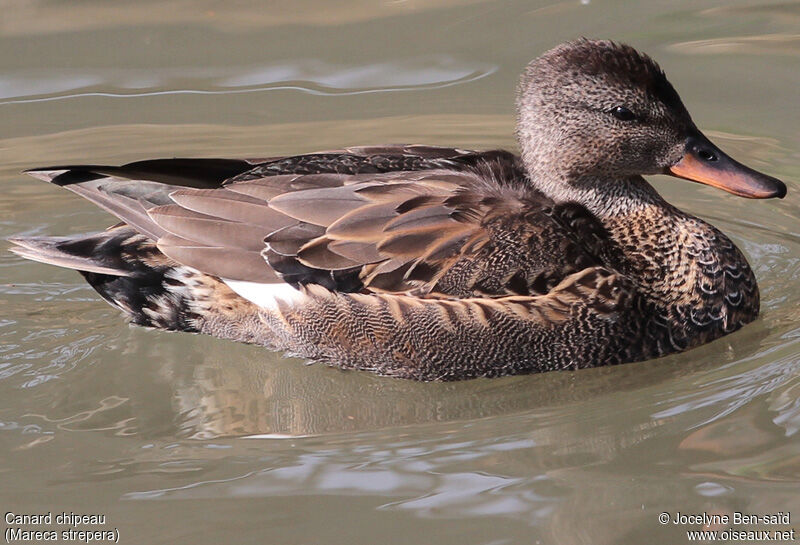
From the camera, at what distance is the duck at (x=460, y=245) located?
239 inches

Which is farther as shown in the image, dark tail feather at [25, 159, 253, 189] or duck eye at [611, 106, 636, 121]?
dark tail feather at [25, 159, 253, 189]

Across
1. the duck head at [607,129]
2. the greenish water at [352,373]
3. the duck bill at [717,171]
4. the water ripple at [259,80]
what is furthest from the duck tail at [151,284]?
the water ripple at [259,80]

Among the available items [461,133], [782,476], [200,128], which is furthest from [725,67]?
[782,476]

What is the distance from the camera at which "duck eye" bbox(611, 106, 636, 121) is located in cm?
635

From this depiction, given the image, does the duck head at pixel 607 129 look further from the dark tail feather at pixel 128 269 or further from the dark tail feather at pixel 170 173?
the dark tail feather at pixel 128 269

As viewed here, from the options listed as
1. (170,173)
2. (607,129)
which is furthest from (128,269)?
(607,129)

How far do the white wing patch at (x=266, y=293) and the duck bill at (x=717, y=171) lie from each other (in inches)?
76.2

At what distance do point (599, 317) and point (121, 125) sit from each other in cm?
406

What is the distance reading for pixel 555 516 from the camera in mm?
5156

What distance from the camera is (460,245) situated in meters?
6.04

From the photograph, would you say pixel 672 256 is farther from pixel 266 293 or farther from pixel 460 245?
pixel 266 293
